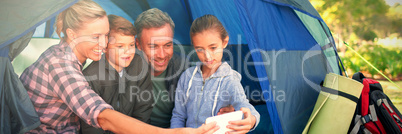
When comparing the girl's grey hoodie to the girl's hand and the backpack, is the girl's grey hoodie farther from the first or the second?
the backpack

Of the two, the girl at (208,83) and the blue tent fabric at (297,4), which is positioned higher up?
the blue tent fabric at (297,4)

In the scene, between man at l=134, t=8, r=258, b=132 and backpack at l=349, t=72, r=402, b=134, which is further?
man at l=134, t=8, r=258, b=132

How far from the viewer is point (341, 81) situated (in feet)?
6.34

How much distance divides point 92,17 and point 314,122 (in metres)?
1.53

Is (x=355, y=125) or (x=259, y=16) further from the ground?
(x=259, y=16)

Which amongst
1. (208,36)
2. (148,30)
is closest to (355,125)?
(208,36)

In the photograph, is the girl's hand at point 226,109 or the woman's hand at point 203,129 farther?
the girl's hand at point 226,109

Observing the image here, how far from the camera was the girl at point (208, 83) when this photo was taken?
1.73m

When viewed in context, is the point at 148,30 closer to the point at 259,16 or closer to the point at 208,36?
the point at 208,36

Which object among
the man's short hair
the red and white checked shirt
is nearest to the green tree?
the man's short hair

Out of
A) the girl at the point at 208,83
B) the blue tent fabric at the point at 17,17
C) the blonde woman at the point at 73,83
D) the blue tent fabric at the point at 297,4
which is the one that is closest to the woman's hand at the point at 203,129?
the blonde woman at the point at 73,83

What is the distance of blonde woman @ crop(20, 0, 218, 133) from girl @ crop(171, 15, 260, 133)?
371mm

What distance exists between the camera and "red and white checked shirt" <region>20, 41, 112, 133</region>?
1.34 m

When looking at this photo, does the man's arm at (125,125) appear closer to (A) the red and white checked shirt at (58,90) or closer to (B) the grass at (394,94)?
(A) the red and white checked shirt at (58,90)
